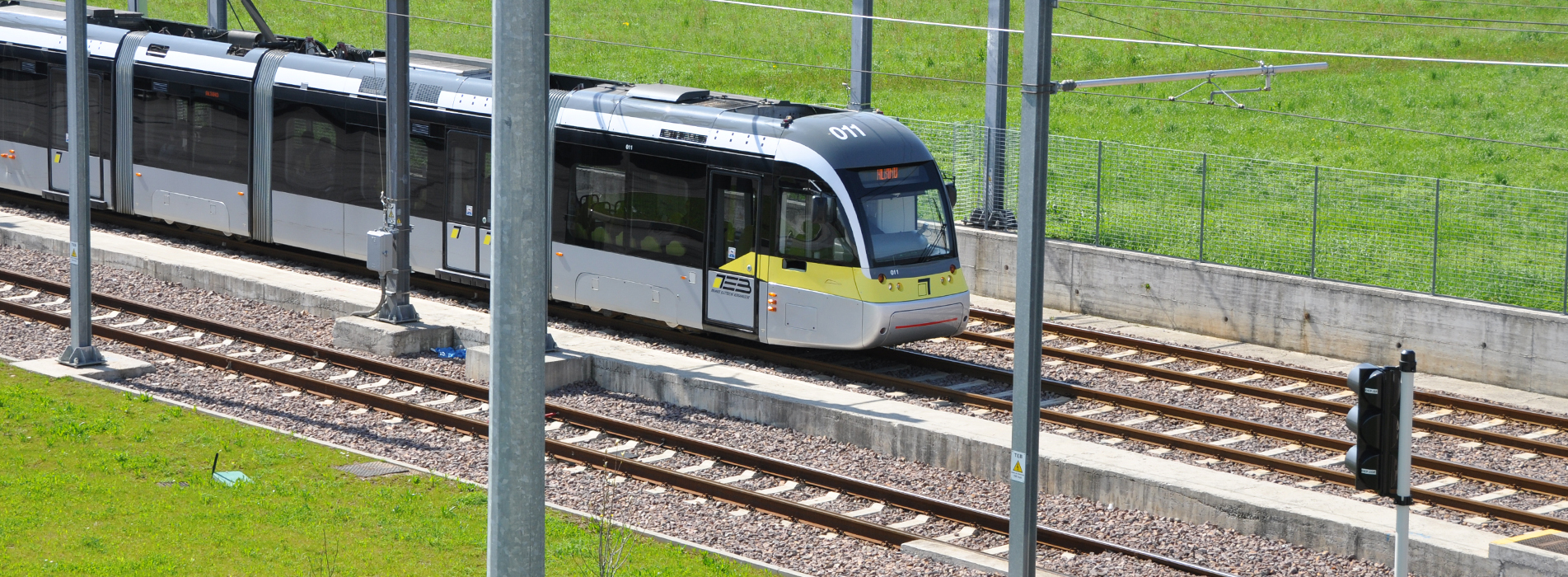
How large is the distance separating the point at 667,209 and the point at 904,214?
9.12ft

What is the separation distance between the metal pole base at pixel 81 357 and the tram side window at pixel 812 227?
7365mm

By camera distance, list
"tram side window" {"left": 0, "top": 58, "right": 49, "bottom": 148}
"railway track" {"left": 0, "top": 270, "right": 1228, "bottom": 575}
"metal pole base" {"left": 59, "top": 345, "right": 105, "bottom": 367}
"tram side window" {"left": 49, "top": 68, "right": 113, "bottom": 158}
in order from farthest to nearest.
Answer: "tram side window" {"left": 0, "top": 58, "right": 49, "bottom": 148}
"tram side window" {"left": 49, "top": 68, "right": 113, "bottom": 158}
"metal pole base" {"left": 59, "top": 345, "right": 105, "bottom": 367}
"railway track" {"left": 0, "top": 270, "right": 1228, "bottom": 575}

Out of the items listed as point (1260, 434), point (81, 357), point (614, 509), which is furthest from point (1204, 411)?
point (81, 357)

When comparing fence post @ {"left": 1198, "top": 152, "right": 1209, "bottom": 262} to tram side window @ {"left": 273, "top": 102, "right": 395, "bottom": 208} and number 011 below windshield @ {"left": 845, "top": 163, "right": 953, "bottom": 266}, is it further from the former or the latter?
tram side window @ {"left": 273, "top": 102, "right": 395, "bottom": 208}

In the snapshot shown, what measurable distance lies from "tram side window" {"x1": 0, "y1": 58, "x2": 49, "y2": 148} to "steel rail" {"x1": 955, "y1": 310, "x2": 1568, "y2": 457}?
598 inches

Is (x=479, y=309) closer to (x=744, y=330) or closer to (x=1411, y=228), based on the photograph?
(x=744, y=330)

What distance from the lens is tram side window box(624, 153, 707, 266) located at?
723 inches

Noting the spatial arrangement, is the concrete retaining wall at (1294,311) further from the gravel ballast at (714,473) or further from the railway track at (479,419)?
the railway track at (479,419)

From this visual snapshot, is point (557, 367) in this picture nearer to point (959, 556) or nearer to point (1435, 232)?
point (959, 556)

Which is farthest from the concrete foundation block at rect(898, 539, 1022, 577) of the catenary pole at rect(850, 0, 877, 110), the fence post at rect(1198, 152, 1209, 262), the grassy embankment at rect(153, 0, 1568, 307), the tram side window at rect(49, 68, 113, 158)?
the tram side window at rect(49, 68, 113, 158)

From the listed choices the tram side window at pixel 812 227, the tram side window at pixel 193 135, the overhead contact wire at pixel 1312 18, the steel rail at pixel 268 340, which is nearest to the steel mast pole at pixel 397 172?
the steel rail at pixel 268 340

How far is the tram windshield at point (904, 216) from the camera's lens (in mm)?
17359

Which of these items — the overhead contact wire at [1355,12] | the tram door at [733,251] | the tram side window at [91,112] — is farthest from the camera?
the overhead contact wire at [1355,12]

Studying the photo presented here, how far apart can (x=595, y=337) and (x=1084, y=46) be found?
28288 mm
